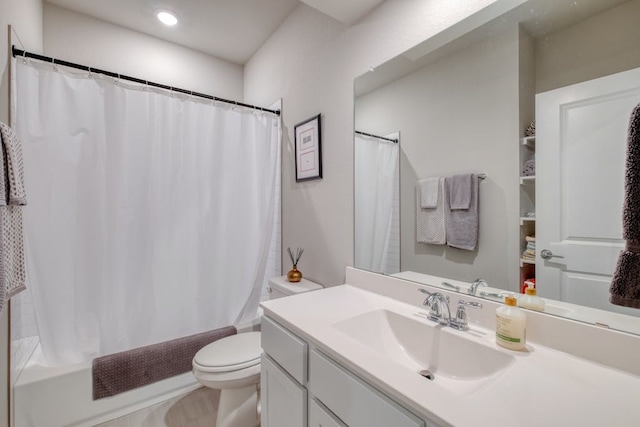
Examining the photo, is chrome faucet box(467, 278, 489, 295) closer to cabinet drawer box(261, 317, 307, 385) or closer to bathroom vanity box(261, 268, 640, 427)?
bathroom vanity box(261, 268, 640, 427)

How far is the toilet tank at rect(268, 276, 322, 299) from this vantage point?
5.44 feet

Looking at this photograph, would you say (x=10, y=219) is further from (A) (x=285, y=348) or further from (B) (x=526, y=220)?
(B) (x=526, y=220)

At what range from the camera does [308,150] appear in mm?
1810

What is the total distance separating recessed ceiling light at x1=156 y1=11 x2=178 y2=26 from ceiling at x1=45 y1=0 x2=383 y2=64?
0.03m

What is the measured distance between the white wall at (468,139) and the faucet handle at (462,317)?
117 millimetres

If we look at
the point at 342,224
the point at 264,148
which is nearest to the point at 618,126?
the point at 342,224

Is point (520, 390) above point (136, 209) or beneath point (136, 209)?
beneath

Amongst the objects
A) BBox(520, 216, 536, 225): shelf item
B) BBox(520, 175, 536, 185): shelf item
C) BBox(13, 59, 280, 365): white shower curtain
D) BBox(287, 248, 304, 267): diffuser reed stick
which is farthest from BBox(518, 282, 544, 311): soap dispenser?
BBox(13, 59, 280, 365): white shower curtain

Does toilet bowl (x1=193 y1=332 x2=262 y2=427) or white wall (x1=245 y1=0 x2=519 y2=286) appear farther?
toilet bowl (x1=193 y1=332 x2=262 y2=427)

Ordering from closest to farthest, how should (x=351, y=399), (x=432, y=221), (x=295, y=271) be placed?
(x=351, y=399) → (x=432, y=221) → (x=295, y=271)

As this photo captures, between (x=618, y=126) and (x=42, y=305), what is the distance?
2.45 meters

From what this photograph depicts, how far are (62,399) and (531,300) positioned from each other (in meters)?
2.23

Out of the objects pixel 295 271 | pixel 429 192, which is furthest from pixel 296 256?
pixel 429 192

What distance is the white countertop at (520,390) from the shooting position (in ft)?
1.73
